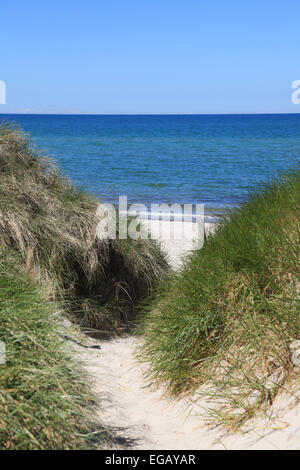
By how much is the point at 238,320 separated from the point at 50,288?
2.45 m

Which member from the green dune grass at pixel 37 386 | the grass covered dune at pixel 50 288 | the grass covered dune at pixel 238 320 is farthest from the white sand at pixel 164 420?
the green dune grass at pixel 37 386

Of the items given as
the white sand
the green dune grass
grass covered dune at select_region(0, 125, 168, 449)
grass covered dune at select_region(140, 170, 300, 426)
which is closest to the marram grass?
grass covered dune at select_region(0, 125, 168, 449)

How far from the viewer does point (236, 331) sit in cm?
449

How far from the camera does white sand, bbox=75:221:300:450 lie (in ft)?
11.3

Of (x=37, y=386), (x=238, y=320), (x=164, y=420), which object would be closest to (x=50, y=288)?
(x=164, y=420)

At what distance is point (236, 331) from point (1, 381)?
1962mm

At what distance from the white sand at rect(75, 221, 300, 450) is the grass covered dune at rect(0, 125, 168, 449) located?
28cm

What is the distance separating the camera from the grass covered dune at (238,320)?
4.09 metres

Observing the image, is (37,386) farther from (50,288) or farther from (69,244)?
(69,244)

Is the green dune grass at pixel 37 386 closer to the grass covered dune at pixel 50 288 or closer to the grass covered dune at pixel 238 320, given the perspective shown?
the grass covered dune at pixel 50 288

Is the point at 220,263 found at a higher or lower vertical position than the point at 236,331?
higher

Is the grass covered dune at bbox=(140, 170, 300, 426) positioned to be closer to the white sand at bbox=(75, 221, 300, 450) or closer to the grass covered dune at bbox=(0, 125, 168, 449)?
the white sand at bbox=(75, 221, 300, 450)
